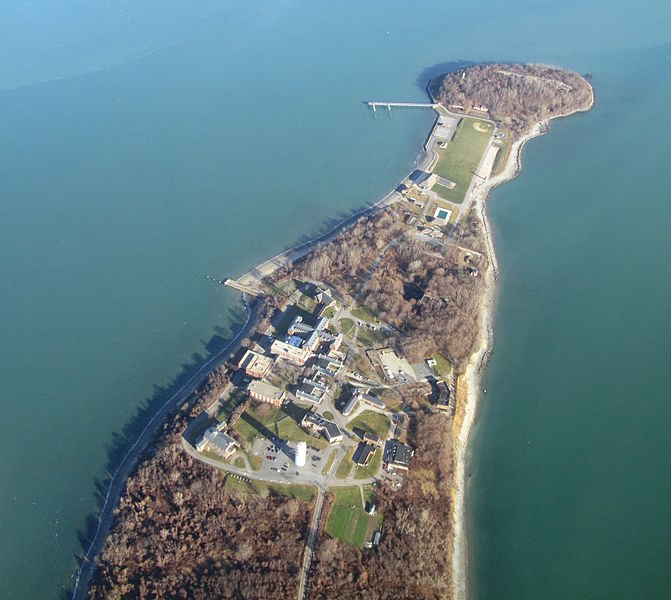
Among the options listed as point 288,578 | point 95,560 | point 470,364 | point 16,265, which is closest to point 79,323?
point 16,265

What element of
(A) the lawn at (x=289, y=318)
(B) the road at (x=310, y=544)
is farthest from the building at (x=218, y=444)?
(A) the lawn at (x=289, y=318)

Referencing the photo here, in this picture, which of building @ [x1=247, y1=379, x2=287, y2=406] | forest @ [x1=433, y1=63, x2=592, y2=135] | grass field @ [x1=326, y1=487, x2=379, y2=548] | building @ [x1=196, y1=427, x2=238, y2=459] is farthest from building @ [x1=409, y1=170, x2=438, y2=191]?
grass field @ [x1=326, y1=487, x2=379, y2=548]

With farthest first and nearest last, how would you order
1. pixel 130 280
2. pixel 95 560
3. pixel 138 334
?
pixel 130 280, pixel 138 334, pixel 95 560

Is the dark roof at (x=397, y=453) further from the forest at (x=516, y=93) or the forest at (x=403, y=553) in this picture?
the forest at (x=516, y=93)

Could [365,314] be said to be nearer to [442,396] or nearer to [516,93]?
[442,396]

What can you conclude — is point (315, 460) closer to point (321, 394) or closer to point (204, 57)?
point (321, 394)

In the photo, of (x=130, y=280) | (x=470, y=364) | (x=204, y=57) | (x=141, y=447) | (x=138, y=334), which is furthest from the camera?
(x=204, y=57)
